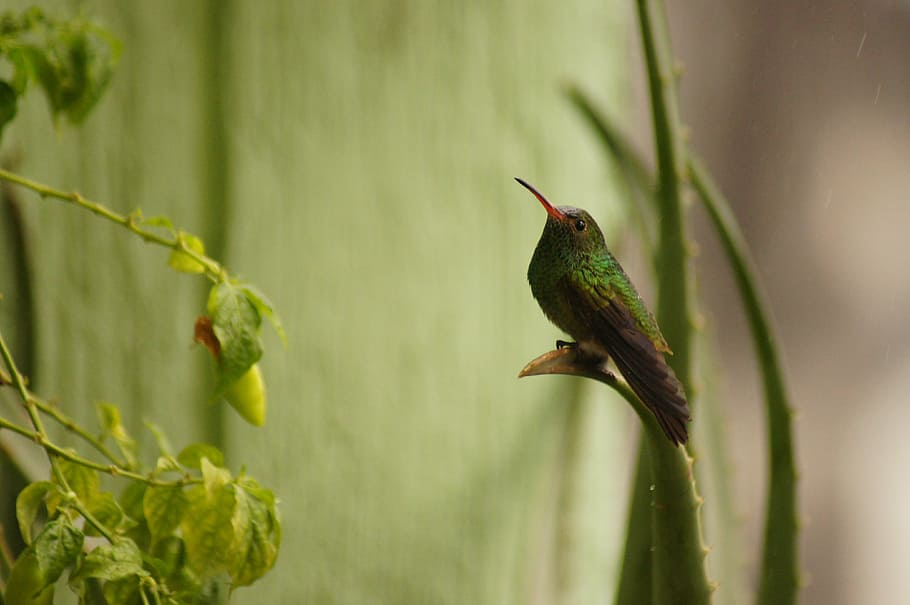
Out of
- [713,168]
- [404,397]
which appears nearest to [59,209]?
[404,397]

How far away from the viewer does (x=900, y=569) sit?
42 centimetres

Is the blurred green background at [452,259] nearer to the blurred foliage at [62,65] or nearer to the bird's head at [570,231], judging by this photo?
the blurred foliage at [62,65]

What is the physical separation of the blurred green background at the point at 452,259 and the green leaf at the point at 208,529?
204mm

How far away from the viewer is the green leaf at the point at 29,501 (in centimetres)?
23

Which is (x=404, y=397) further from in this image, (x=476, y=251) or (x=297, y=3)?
(x=297, y=3)

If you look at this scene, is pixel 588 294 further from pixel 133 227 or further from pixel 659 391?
pixel 133 227

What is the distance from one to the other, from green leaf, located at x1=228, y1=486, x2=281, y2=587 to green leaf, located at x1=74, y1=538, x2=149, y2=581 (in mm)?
28

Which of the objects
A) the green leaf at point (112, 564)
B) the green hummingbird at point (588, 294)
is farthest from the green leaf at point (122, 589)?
the green hummingbird at point (588, 294)

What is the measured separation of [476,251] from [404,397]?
0.32 ft

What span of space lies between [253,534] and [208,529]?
0.05ft

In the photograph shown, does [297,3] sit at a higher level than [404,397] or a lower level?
higher

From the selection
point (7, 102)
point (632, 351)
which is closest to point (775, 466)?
point (632, 351)

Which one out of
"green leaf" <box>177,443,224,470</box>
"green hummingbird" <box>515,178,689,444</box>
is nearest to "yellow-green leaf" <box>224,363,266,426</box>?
"green leaf" <box>177,443,224,470</box>

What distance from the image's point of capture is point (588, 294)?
0.18 metres
